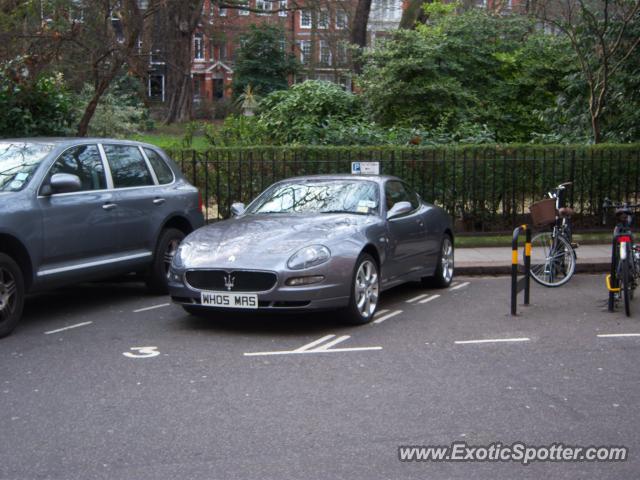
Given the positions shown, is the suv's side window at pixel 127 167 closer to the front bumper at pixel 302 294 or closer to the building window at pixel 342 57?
the front bumper at pixel 302 294

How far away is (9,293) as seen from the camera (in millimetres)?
8008

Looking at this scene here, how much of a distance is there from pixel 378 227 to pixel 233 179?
20.7 ft

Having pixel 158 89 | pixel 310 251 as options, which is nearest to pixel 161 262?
pixel 310 251

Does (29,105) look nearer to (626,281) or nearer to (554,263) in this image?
(554,263)

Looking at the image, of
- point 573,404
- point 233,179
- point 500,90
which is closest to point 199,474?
point 573,404

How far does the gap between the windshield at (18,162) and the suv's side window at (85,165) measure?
0.20 metres

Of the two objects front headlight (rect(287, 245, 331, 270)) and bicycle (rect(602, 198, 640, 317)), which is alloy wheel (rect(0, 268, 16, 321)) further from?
bicycle (rect(602, 198, 640, 317))

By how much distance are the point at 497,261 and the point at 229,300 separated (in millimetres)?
6224

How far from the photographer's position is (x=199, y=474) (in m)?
4.64

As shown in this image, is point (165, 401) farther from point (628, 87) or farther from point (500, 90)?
point (500, 90)

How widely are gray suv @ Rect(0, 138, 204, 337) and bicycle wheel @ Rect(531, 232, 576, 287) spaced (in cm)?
444

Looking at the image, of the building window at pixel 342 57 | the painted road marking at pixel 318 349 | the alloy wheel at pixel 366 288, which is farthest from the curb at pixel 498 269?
the building window at pixel 342 57

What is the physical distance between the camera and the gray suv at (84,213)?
8.16 metres

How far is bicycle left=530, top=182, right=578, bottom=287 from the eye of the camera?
11.2m
